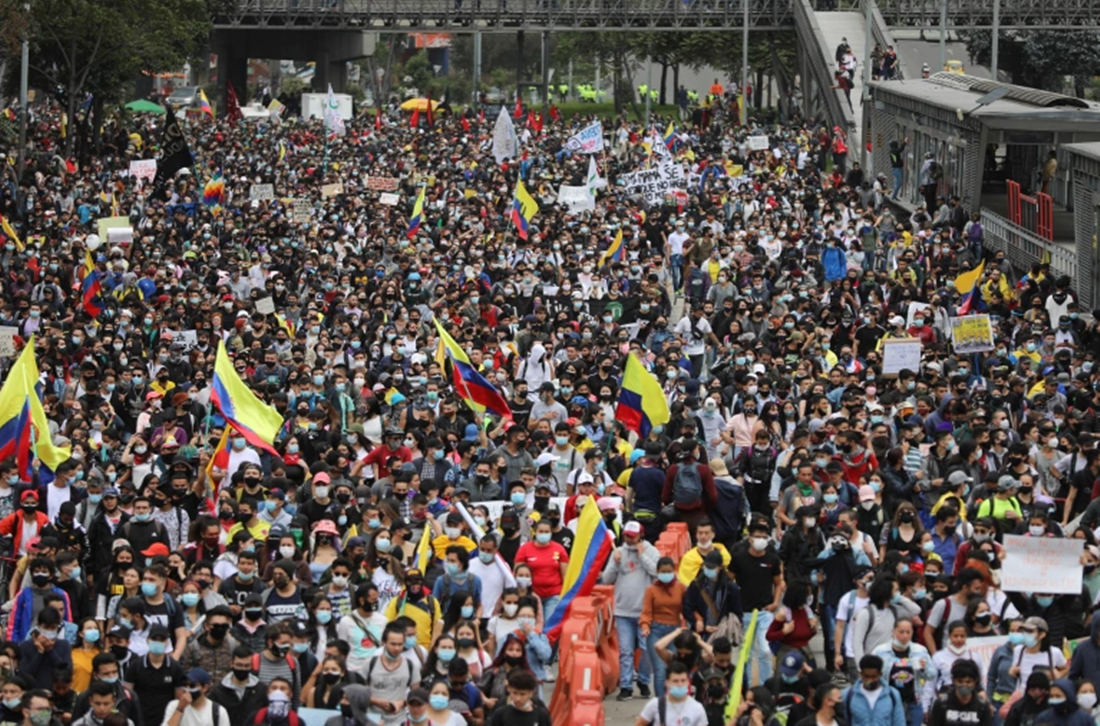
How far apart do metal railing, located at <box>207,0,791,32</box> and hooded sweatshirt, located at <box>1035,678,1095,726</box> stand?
5681 centimetres

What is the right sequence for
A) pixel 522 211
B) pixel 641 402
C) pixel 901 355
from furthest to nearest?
pixel 522 211
pixel 901 355
pixel 641 402

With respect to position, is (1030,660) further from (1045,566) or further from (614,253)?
(614,253)

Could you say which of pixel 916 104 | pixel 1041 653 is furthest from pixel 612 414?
pixel 916 104

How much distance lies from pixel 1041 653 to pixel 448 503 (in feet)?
16.2

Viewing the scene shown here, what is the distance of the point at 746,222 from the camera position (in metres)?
34.4

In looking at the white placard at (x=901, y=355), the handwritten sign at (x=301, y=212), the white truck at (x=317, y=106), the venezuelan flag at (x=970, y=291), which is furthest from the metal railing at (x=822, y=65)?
the white placard at (x=901, y=355)

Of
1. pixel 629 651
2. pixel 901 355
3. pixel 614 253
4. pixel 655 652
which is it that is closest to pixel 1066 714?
pixel 655 652

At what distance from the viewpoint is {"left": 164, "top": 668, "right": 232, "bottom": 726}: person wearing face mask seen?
11.7 metres

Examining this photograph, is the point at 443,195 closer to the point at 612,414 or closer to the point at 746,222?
the point at 746,222

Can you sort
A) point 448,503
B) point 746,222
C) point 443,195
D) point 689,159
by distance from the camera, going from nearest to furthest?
point 448,503 < point 746,222 < point 443,195 < point 689,159

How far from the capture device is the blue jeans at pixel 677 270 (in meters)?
29.9

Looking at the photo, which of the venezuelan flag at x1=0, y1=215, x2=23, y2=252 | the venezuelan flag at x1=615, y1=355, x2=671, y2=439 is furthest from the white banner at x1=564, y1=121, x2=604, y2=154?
the venezuelan flag at x1=615, y1=355, x2=671, y2=439

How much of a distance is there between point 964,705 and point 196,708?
3.90 meters

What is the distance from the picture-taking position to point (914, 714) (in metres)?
12.1
